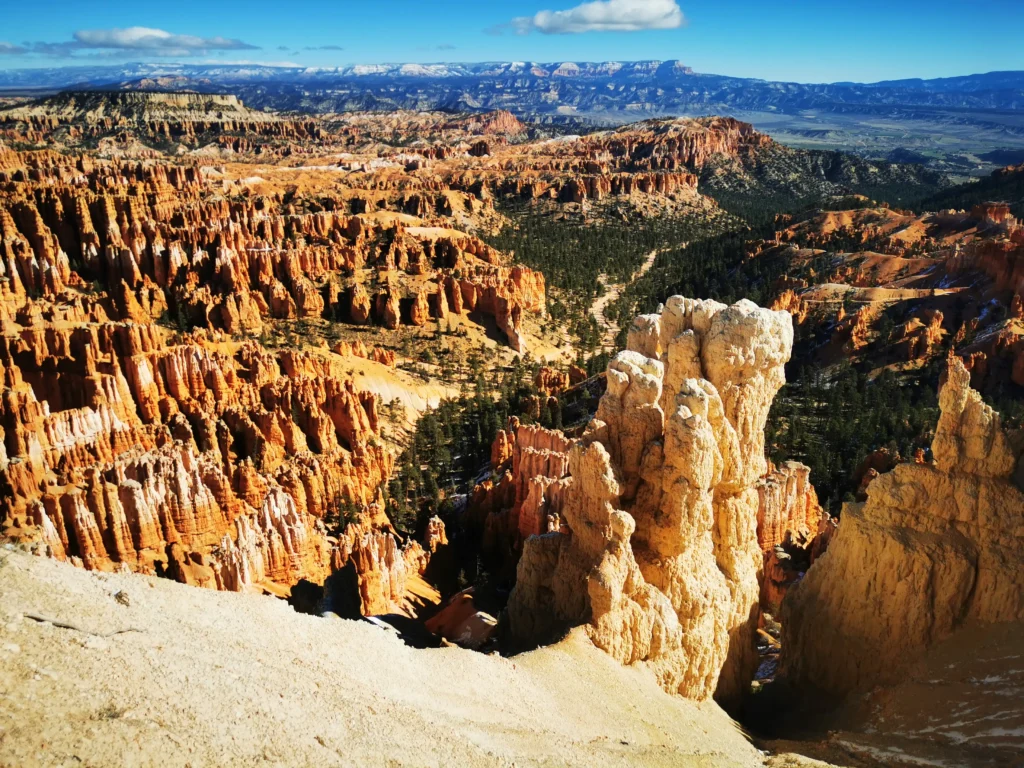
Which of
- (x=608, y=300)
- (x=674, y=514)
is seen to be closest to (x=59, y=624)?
(x=674, y=514)

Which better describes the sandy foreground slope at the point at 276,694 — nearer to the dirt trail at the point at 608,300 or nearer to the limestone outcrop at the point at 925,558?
the limestone outcrop at the point at 925,558

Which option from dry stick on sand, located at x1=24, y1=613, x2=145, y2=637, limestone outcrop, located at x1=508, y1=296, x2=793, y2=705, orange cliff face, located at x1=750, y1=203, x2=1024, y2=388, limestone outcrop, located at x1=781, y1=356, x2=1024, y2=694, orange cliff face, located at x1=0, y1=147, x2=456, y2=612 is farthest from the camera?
orange cliff face, located at x1=750, y1=203, x2=1024, y2=388

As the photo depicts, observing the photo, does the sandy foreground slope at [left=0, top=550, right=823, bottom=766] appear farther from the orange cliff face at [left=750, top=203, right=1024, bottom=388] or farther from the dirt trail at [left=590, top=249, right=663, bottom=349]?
the dirt trail at [left=590, top=249, right=663, bottom=349]

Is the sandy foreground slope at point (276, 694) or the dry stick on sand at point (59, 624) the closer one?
the sandy foreground slope at point (276, 694)

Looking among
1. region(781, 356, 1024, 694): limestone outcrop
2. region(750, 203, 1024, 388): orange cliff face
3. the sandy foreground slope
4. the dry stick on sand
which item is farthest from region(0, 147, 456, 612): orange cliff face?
region(750, 203, 1024, 388): orange cliff face

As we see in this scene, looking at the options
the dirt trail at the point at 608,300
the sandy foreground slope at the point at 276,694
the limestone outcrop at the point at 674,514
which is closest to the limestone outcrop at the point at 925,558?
the limestone outcrop at the point at 674,514

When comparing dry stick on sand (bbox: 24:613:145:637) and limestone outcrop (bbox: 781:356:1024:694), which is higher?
dry stick on sand (bbox: 24:613:145:637)
